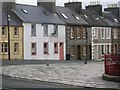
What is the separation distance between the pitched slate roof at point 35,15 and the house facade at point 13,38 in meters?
1.42

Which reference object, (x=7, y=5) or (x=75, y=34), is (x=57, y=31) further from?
(x=7, y=5)

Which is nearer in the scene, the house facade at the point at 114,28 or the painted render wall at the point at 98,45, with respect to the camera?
the painted render wall at the point at 98,45

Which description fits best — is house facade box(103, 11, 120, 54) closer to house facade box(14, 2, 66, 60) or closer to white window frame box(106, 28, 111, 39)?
white window frame box(106, 28, 111, 39)

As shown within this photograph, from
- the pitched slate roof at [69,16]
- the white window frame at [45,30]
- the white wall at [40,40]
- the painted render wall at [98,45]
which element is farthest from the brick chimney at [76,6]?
the white window frame at [45,30]

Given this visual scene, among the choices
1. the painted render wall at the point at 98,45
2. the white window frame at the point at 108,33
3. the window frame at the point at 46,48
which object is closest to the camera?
the window frame at the point at 46,48

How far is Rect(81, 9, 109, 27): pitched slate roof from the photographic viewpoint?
62825 mm

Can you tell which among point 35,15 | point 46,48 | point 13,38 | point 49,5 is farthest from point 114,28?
point 13,38

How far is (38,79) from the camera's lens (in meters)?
22.0

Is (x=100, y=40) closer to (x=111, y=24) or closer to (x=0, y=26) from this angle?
(x=111, y=24)

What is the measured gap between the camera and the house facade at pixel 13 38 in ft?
160

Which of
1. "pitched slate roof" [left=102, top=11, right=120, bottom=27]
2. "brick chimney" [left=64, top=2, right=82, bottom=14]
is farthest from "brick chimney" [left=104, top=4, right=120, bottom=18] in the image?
"brick chimney" [left=64, top=2, right=82, bottom=14]

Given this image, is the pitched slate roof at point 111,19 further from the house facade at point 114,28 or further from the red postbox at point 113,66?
the red postbox at point 113,66

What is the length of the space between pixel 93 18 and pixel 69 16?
6307 mm

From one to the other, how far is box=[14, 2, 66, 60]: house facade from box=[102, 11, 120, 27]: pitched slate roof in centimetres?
1439
